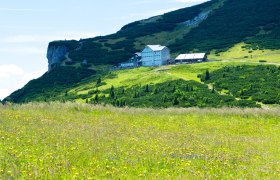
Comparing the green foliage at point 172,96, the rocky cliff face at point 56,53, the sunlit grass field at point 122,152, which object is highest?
the rocky cliff face at point 56,53

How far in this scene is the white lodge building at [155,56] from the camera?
109 m

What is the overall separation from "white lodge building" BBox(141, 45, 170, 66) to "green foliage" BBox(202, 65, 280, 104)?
111 feet

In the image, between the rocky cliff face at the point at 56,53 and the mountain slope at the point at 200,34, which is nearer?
the mountain slope at the point at 200,34

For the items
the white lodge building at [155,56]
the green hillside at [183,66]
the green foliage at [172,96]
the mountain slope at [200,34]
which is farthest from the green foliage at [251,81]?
the white lodge building at [155,56]

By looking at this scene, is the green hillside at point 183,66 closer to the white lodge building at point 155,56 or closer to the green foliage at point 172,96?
the green foliage at point 172,96

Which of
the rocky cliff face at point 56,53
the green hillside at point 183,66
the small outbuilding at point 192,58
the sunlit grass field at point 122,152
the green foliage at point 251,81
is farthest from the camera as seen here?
the rocky cliff face at point 56,53

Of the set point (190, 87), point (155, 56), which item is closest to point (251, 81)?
point (190, 87)

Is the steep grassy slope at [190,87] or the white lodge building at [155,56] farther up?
the white lodge building at [155,56]

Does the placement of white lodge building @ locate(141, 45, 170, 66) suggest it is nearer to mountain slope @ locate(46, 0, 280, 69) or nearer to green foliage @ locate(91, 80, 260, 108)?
mountain slope @ locate(46, 0, 280, 69)

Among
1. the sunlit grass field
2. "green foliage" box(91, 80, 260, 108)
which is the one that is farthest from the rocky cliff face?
the sunlit grass field

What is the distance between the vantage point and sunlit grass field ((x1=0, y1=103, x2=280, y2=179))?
34.9 feet

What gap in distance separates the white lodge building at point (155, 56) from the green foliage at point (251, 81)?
3382cm

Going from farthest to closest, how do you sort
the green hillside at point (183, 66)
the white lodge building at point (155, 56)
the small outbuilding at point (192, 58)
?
1. the white lodge building at point (155, 56)
2. the small outbuilding at point (192, 58)
3. the green hillside at point (183, 66)

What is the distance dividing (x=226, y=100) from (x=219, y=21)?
98.7 metres
